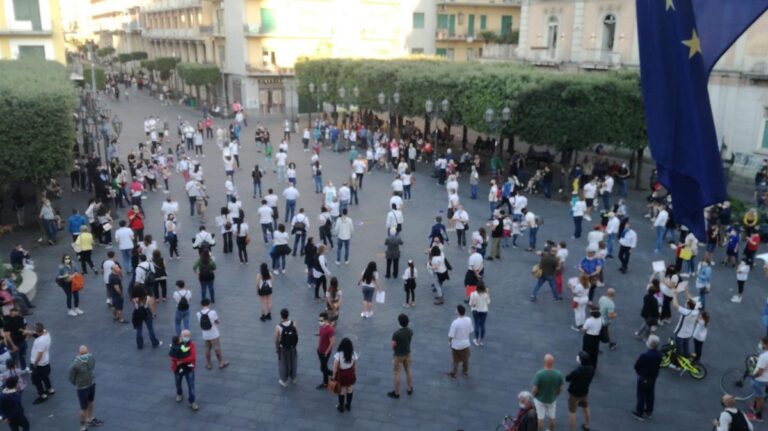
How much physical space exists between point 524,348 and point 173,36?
6230 cm

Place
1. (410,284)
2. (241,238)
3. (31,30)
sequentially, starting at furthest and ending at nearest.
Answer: (31,30) < (241,238) < (410,284)

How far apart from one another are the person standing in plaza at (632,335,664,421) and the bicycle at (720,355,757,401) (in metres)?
0.85

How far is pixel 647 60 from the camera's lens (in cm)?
607

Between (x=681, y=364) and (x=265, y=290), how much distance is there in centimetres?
844

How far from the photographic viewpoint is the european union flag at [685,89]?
5684 millimetres

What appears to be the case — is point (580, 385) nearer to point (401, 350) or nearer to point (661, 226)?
point (401, 350)

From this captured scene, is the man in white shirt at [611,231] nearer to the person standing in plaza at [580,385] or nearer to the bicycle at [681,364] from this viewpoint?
the bicycle at [681,364]

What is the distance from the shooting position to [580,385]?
9.42m

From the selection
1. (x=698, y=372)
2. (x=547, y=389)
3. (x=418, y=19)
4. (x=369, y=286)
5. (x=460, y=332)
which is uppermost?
(x=418, y=19)

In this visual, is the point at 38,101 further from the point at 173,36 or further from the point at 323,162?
the point at 173,36

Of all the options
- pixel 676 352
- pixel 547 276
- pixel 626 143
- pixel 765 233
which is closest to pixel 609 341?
pixel 676 352

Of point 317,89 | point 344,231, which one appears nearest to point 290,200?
point 344,231

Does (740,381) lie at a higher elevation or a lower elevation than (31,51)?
lower

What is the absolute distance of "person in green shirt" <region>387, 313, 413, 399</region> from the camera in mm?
10364
